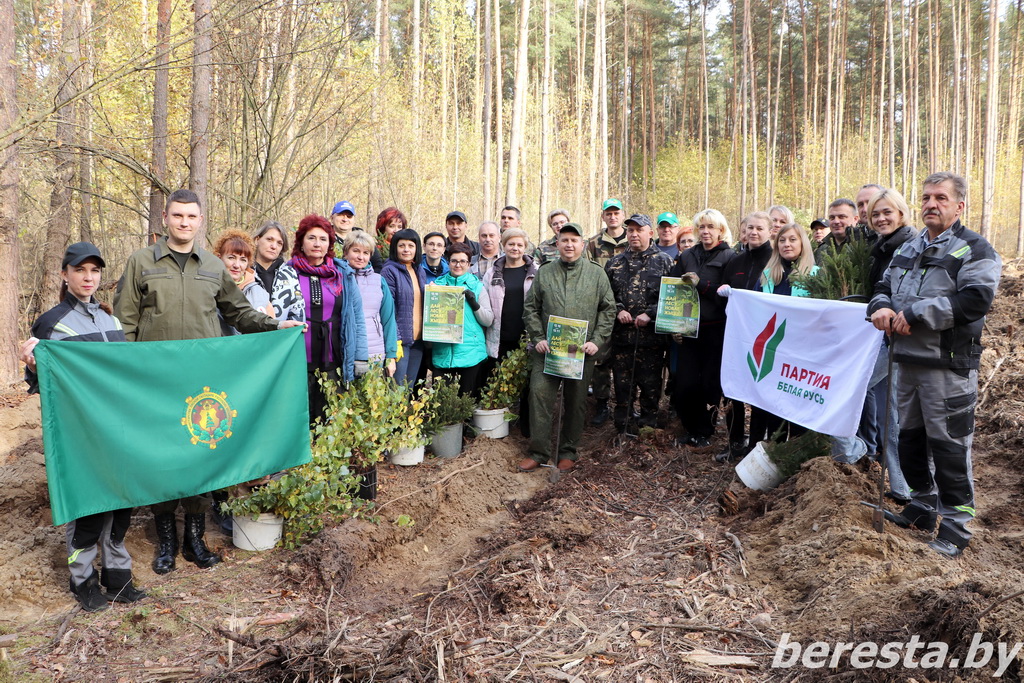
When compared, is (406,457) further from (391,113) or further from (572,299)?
(391,113)

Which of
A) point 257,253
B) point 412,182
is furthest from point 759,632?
point 412,182

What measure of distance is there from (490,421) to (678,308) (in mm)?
2301

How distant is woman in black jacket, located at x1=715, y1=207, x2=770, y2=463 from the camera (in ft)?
21.1

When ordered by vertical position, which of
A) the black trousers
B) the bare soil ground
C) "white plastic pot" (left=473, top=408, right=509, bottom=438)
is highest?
the black trousers

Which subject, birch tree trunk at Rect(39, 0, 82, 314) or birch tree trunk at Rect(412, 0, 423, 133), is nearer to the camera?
birch tree trunk at Rect(39, 0, 82, 314)

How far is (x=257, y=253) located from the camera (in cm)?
598

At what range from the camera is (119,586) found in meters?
4.13

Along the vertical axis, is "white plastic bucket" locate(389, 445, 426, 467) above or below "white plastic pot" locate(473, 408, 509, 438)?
below

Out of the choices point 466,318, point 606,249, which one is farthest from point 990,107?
point 466,318

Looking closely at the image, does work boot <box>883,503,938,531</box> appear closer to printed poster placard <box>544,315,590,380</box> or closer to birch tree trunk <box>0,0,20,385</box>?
printed poster placard <box>544,315,590,380</box>

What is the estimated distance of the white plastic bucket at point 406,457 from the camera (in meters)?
6.41

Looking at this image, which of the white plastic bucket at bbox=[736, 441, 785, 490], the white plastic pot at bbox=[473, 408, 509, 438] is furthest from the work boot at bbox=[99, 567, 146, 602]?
the white plastic bucket at bbox=[736, 441, 785, 490]

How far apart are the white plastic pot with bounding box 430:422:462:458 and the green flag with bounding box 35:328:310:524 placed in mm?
1848

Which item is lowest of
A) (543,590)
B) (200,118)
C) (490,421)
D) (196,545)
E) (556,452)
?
(543,590)
